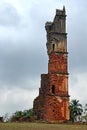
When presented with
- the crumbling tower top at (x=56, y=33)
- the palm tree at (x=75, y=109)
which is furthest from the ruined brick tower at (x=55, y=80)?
the palm tree at (x=75, y=109)

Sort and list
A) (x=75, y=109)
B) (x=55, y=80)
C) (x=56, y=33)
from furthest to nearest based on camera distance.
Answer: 1. (x=75, y=109)
2. (x=56, y=33)
3. (x=55, y=80)

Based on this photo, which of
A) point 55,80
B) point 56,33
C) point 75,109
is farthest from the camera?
point 75,109

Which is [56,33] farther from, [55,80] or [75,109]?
[75,109]

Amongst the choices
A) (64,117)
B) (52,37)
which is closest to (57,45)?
(52,37)

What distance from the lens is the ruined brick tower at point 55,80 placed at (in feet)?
157

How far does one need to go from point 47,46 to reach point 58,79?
183 inches

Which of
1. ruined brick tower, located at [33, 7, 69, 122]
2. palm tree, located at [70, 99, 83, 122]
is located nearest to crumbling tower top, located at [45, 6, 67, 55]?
ruined brick tower, located at [33, 7, 69, 122]

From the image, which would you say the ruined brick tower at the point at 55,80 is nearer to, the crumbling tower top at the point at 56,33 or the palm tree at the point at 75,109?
the crumbling tower top at the point at 56,33

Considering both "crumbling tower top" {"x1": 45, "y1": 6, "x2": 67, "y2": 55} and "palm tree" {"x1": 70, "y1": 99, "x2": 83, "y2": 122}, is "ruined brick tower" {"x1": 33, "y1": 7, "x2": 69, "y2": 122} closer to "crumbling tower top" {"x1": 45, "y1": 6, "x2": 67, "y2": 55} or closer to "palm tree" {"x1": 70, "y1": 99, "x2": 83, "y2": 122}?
"crumbling tower top" {"x1": 45, "y1": 6, "x2": 67, "y2": 55}

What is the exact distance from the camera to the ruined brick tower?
1885 inches

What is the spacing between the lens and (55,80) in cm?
4934

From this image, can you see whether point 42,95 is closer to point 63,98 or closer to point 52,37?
point 63,98

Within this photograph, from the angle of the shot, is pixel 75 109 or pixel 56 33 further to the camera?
pixel 75 109

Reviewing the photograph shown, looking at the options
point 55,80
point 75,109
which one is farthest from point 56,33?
point 75,109
